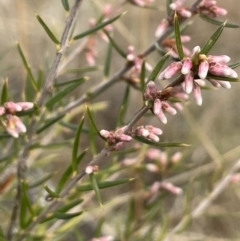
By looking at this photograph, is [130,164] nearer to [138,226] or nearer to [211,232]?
[138,226]

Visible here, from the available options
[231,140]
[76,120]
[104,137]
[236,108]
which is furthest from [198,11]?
[236,108]

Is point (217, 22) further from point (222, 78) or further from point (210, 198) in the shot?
point (210, 198)

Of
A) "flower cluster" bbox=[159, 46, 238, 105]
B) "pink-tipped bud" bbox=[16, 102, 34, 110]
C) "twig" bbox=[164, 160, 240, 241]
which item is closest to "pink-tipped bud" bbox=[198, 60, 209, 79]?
"flower cluster" bbox=[159, 46, 238, 105]

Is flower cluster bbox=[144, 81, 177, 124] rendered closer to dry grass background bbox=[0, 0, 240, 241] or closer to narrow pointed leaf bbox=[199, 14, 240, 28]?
narrow pointed leaf bbox=[199, 14, 240, 28]

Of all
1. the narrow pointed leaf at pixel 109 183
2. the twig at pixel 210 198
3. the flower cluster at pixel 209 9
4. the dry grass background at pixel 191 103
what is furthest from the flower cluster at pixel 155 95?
the dry grass background at pixel 191 103

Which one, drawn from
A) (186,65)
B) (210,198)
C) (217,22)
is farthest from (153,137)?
(210,198)

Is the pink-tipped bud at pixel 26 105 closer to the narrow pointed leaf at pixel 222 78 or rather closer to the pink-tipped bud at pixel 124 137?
the pink-tipped bud at pixel 124 137
